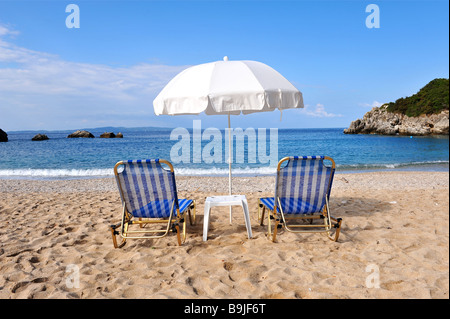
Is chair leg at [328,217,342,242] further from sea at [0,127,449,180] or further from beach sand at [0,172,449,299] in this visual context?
sea at [0,127,449,180]

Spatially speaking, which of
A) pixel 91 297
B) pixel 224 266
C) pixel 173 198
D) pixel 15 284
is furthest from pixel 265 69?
pixel 15 284

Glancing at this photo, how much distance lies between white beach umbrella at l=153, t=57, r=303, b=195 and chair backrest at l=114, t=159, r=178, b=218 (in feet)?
2.54

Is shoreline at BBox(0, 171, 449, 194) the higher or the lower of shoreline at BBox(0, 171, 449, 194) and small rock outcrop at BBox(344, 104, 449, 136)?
the lower

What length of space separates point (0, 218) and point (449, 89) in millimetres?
6637

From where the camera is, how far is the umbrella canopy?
137 inches

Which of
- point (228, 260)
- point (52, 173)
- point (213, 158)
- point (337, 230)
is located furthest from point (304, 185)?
point (213, 158)

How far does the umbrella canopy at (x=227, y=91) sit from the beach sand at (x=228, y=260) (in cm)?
178

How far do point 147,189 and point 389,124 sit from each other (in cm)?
5962

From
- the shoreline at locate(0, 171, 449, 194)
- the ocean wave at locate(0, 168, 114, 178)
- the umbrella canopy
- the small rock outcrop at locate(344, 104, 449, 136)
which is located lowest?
the ocean wave at locate(0, 168, 114, 178)

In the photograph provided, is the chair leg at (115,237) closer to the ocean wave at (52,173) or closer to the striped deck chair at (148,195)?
the striped deck chair at (148,195)

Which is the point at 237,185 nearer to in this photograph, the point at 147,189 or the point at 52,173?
the point at 147,189

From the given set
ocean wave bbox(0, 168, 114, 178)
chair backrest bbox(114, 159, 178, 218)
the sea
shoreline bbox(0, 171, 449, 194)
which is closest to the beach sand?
chair backrest bbox(114, 159, 178, 218)

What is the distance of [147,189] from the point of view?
3.85 m

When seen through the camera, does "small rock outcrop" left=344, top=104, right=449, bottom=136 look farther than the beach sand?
Yes
